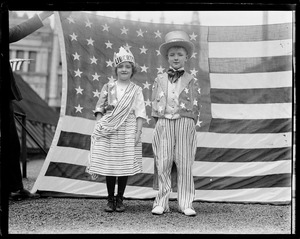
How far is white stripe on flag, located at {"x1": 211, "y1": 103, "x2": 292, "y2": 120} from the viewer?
12.1 feet

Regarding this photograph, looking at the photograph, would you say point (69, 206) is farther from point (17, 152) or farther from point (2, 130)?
point (2, 130)

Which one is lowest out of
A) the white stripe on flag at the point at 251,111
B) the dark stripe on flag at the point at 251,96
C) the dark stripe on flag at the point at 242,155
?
the dark stripe on flag at the point at 242,155

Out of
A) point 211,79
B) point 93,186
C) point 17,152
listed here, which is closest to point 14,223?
point 17,152

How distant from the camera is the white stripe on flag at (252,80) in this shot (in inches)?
144

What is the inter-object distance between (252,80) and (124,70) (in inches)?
56.3

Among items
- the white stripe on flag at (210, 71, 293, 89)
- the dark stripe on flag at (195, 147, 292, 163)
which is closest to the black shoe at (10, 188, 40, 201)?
the dark stripe on flag at (195, 147, 292, 163)

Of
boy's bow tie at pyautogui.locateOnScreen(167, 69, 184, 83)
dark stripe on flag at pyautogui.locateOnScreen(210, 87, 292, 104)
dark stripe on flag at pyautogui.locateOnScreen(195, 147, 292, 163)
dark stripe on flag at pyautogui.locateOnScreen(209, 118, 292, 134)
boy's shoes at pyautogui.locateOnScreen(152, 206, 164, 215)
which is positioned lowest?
boy's shoes at pyautogui.locateOnScreen(152, 206, 164, 215)

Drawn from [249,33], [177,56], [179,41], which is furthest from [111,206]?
[249,33]

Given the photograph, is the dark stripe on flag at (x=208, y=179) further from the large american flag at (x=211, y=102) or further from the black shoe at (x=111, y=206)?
the black shoe at (x=111, y=206)

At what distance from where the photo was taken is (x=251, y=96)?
148 inches

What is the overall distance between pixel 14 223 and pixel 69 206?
30.4 inches

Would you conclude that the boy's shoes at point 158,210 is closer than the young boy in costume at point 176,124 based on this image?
Yes

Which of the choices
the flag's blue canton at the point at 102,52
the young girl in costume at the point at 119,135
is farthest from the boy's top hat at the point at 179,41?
the flag's blue canton at the point at 102,52

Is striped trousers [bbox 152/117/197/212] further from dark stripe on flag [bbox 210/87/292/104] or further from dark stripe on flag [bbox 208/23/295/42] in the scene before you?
dark stripe on flag [bbox 208/23/295/42]
